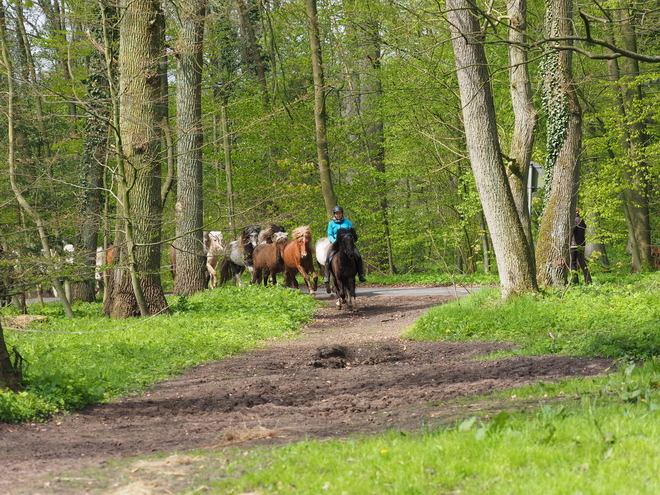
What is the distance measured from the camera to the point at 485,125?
1452 cm

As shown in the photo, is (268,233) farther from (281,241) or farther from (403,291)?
(403,291)

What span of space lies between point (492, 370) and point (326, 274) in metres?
12.0

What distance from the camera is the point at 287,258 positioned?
23328 mm

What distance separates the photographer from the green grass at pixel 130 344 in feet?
27.1

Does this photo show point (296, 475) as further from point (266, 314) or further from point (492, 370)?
point (266, 314)

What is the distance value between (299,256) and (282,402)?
14.2 meters

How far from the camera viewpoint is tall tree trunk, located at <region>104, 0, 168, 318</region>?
1473 centimetres

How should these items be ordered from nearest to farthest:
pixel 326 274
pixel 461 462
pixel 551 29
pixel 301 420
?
pixel 461 462 → pixel 301 420 → pixel 551 29 → pixel 326 274

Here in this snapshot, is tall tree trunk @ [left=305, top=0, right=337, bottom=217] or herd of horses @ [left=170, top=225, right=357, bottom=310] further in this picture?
tall tree trunk @ [left=305, top=0, right=337, bottom=217]

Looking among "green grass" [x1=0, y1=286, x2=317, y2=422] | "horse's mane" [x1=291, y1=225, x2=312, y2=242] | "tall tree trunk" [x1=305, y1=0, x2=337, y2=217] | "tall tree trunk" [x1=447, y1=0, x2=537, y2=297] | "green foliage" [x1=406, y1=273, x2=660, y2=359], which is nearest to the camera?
"green grass" [x1=0, y1=286, x2=317, y2=422]

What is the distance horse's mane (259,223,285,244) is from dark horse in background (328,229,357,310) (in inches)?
211

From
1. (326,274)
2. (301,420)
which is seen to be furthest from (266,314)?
(301,420)

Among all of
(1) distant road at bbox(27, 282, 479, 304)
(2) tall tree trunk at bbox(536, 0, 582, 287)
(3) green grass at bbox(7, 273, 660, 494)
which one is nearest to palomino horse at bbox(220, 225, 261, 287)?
(1) distant road at bbox(27, 282, 479, 304)

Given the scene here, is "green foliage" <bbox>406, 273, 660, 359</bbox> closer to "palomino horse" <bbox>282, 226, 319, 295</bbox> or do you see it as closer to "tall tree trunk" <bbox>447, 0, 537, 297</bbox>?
"tall tree trunk" <bbox>447, 0, 537, 297</bbox>
